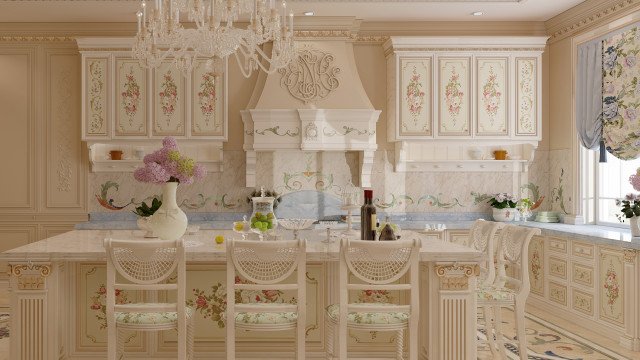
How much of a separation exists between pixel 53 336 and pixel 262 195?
3.31 meters

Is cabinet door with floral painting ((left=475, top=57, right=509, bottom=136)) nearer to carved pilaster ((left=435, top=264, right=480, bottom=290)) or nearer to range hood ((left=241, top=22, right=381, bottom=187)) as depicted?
range hood ((left=241, top=22, right=381, bottom=187))

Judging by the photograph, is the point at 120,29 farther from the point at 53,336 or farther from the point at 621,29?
the point at 621,29

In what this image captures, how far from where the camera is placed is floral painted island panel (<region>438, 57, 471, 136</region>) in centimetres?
655

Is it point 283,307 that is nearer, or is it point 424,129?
point 283,307

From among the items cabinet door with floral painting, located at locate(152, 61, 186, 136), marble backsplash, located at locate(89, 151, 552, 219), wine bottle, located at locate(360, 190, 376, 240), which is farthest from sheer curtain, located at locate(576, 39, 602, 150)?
cabinet door with floral painting, located at locate(152, 61, 186, 136)

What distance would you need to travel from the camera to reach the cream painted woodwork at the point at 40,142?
22.2 feet

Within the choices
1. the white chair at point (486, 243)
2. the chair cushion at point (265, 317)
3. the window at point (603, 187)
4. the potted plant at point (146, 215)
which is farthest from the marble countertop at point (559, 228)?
the chair cushion at point (265, 317)

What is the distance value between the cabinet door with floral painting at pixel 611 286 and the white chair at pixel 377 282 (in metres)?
2.46

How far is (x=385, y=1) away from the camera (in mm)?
6113

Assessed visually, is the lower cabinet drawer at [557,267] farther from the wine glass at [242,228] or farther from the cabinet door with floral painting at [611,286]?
the wine glass at [242,228]

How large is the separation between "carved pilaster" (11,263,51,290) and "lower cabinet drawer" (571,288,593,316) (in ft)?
13.8

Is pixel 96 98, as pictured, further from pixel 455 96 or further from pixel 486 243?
pixel 486 243

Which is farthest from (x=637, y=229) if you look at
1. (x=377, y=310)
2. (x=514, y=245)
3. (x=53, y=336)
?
(x=53, y=336)

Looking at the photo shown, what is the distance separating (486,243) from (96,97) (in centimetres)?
423
